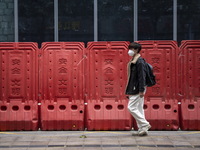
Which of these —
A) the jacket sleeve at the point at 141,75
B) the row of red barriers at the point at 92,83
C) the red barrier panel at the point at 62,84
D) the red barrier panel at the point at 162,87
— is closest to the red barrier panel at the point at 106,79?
the row of red barriers at the point at 92,83

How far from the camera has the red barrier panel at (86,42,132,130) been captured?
30.1 feet

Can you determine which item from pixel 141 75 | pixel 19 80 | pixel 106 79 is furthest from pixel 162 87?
pixel 19 80

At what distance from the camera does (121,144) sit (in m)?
7.46

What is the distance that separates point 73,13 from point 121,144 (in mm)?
8627

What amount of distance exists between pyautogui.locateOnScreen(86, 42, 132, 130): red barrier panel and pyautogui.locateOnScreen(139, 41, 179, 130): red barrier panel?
0.46m

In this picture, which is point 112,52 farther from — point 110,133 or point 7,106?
point 7,106

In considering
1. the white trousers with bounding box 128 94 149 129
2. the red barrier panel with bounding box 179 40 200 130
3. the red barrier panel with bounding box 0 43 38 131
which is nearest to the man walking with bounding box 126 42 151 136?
the white trousers with bounding box 128 94 149 129

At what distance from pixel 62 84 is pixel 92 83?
60cm

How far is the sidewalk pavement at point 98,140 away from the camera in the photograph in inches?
286

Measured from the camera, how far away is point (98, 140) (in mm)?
7844

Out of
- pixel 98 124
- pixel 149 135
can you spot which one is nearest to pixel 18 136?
pixel 98 124

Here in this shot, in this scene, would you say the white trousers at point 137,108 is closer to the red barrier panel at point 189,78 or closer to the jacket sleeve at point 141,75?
the jacket sleeve at point 141,75

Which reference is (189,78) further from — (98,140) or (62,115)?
(62,115)

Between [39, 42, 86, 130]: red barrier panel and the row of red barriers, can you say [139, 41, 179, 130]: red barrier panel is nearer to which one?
the row of red barriers
